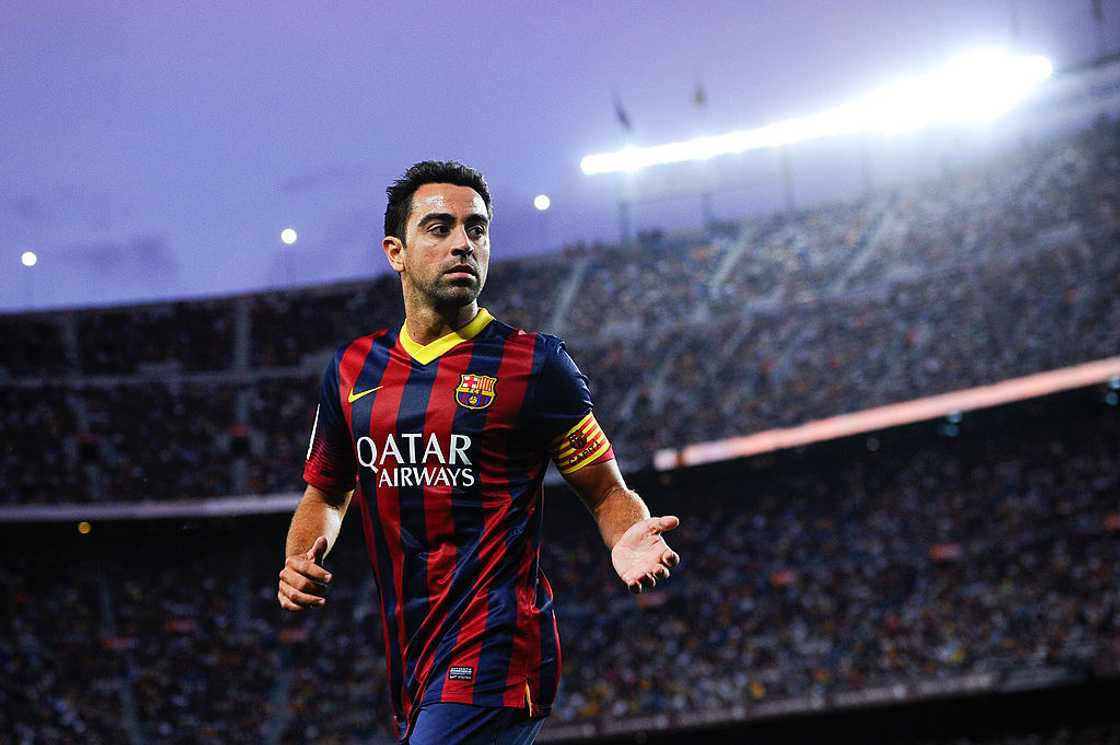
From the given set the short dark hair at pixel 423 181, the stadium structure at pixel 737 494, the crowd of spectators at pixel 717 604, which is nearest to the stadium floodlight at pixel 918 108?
the stadium structure at pixel 737 494

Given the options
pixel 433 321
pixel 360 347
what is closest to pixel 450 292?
pixel 433 321

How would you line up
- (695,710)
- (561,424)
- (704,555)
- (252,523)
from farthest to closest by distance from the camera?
(252,523) < (704,555) < (695,710) < (561,424)

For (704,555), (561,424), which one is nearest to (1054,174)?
(704,555)

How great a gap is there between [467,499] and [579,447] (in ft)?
1.54

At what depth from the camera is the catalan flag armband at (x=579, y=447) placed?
383 cm

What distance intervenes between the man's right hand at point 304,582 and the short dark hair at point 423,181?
3.89 ft

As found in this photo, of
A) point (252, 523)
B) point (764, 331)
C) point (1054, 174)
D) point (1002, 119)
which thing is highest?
point (1002, 119)

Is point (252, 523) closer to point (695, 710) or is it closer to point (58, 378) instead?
point (58, 378)

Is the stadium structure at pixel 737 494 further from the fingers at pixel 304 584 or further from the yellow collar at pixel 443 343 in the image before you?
the fingers at pixel 304 584

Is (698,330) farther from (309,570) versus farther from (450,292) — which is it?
(309,570)

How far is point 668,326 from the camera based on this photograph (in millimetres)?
33625

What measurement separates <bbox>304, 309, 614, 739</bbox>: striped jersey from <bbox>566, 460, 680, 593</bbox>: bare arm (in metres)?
0.08

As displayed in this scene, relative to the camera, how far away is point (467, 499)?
11.9 ft

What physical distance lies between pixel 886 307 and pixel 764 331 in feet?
11.7
